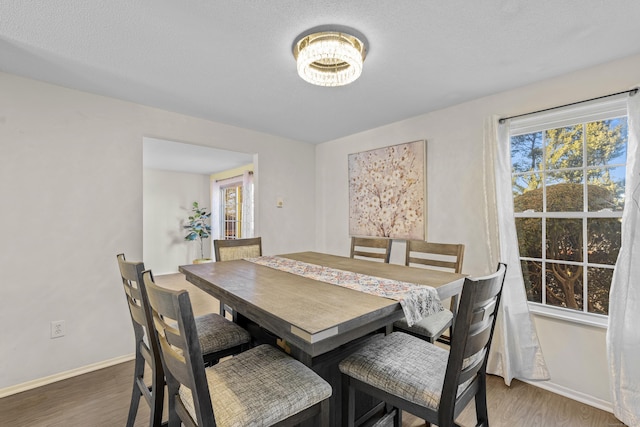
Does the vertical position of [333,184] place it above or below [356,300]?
above

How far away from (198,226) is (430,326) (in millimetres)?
5616

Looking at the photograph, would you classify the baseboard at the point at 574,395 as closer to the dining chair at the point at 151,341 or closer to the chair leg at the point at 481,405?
the chair leg at the point at 481,405

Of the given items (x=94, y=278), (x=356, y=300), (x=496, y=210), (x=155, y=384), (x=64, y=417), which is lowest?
(x=64, y=417)

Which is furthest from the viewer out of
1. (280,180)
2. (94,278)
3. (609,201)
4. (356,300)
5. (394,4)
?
(280,180)

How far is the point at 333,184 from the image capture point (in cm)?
389

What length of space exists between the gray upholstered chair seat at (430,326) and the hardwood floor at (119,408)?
1.77 ft

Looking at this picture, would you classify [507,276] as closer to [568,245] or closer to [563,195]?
[568,245]

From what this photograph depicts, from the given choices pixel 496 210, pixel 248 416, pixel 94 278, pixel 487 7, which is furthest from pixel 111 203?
pixel 496 210

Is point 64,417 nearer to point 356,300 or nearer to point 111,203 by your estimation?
point 111,203

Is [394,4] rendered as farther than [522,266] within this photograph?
No

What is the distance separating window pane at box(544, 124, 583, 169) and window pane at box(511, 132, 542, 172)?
6 cm

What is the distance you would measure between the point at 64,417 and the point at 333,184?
3.19 metres

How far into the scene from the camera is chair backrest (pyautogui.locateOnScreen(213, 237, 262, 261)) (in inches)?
98.1

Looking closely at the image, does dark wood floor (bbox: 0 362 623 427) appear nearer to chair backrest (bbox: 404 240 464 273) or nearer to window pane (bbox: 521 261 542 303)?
window pane (bbox: 521 261 542 303)
